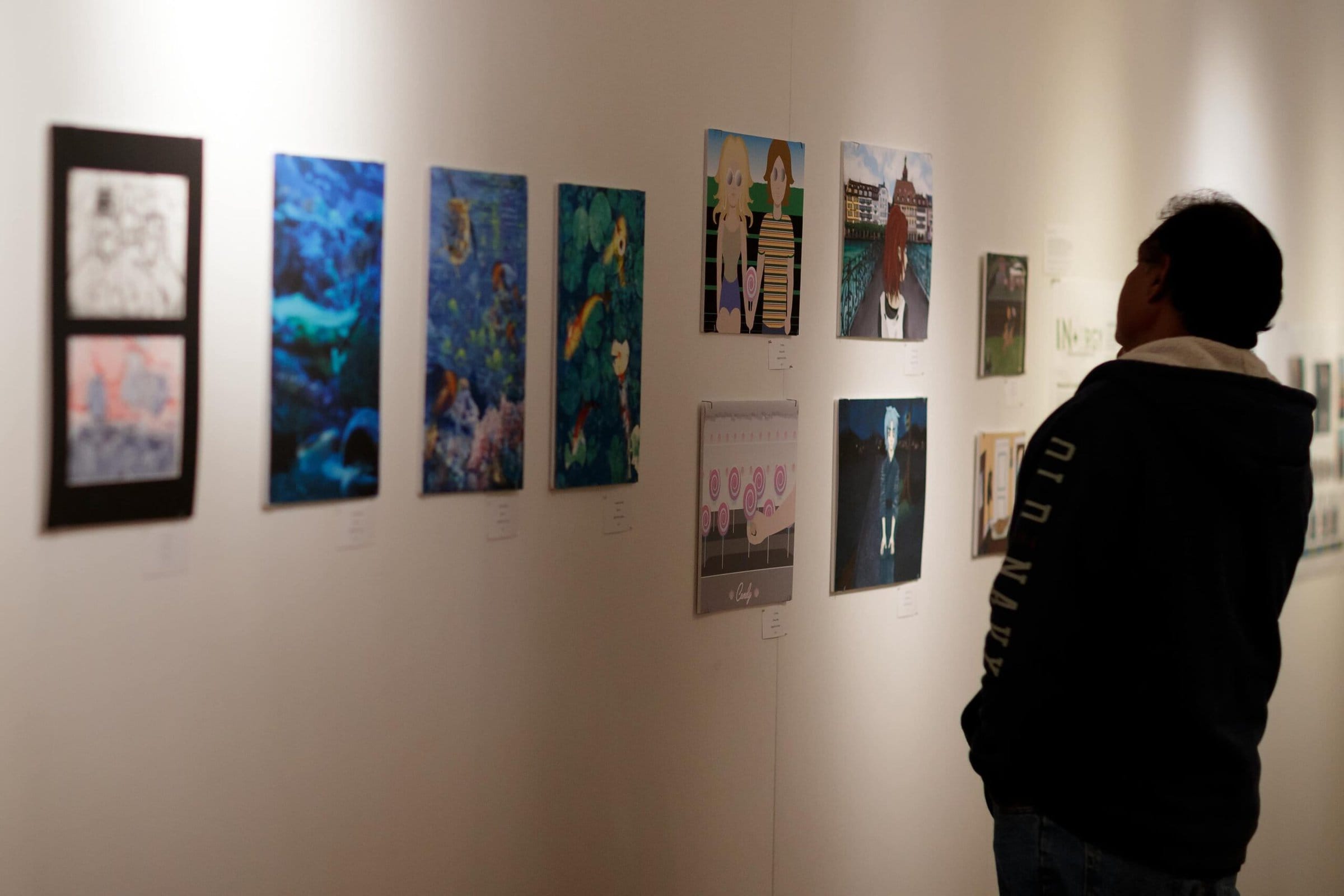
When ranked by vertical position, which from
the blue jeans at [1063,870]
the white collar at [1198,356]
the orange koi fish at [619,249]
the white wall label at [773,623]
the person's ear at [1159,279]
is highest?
the orange koi fish at [619,249]

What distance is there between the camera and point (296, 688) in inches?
96.3

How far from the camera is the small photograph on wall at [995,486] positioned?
3.82 m

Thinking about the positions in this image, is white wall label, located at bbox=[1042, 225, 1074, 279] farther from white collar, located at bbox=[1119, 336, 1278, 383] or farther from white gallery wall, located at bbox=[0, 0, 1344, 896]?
white collar, located at bbox=[1119, 336, 1278, 383]

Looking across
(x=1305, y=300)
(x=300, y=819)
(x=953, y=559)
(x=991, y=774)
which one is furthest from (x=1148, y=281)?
(x=1305, y=300)

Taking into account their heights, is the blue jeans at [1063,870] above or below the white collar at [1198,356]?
below

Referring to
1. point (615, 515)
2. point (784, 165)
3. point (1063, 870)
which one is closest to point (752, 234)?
point (784, 165)

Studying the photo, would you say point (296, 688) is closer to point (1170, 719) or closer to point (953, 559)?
point (1170, 719)

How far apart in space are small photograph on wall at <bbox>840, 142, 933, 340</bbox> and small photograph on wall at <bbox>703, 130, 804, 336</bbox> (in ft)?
0.61

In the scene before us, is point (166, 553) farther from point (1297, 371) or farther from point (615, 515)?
point (1297, 371)

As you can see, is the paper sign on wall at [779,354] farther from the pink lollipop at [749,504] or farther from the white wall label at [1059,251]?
the white wall label at [1059,251]

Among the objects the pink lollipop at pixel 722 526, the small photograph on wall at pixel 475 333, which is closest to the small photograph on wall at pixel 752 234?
the pink lollipop at pixel 722 526

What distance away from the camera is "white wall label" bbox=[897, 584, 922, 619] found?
362cm

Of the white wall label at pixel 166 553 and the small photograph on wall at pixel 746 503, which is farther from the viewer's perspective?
the small photograph on wall at pixel 746 503

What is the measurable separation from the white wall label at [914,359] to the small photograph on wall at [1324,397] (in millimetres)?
2477
